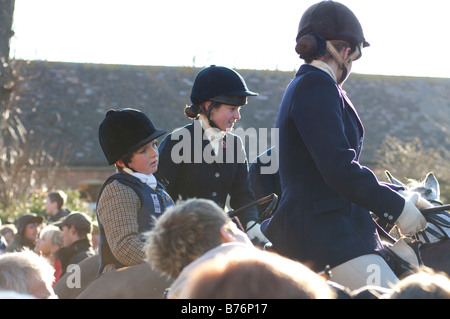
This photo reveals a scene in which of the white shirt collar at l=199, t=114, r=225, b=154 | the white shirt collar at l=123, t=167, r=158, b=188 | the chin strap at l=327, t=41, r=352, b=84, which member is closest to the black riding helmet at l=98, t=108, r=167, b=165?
the white shirt collar at l=123, t=167, r=158, b=188

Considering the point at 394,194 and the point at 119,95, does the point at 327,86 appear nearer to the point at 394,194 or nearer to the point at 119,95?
the point at 394,194

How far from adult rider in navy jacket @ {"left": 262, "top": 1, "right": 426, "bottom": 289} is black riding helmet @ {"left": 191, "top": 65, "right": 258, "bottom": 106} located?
165 centimetres

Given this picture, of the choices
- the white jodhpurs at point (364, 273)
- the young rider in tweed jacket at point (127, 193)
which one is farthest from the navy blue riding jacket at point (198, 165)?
the white jodhpurs at point (364, 273)

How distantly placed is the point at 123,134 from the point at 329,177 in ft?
5.12

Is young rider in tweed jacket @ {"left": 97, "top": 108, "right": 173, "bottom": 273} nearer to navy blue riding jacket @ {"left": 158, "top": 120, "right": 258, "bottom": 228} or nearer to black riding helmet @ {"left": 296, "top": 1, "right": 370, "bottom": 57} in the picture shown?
navy blue riding jacket @ {"left": 158, "top": 120, "right": 258, "bottom": 228}

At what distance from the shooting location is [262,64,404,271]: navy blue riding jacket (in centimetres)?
361

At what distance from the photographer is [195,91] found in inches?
225

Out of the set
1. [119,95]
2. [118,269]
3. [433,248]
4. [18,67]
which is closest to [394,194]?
[433,248]

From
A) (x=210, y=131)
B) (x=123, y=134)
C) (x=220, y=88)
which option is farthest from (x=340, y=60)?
(x=210, y=131)

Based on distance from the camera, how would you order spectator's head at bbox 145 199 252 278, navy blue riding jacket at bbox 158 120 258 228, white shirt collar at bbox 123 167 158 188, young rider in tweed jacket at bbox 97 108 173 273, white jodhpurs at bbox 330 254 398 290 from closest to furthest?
spectator's head at bbox 145 199 252 278 → white jodhpurs at bbox 330 254 398 290 → young rider in tweed jacket at bbox 97 108 173 273 → white shirt collar at bbox 123 167 158 188 → navy blue riding jacket at bbox 158 120 258 228

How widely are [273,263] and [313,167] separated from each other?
5.54ft

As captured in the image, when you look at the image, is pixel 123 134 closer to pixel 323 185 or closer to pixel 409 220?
pixel 323 185

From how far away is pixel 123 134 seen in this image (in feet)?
15.5
